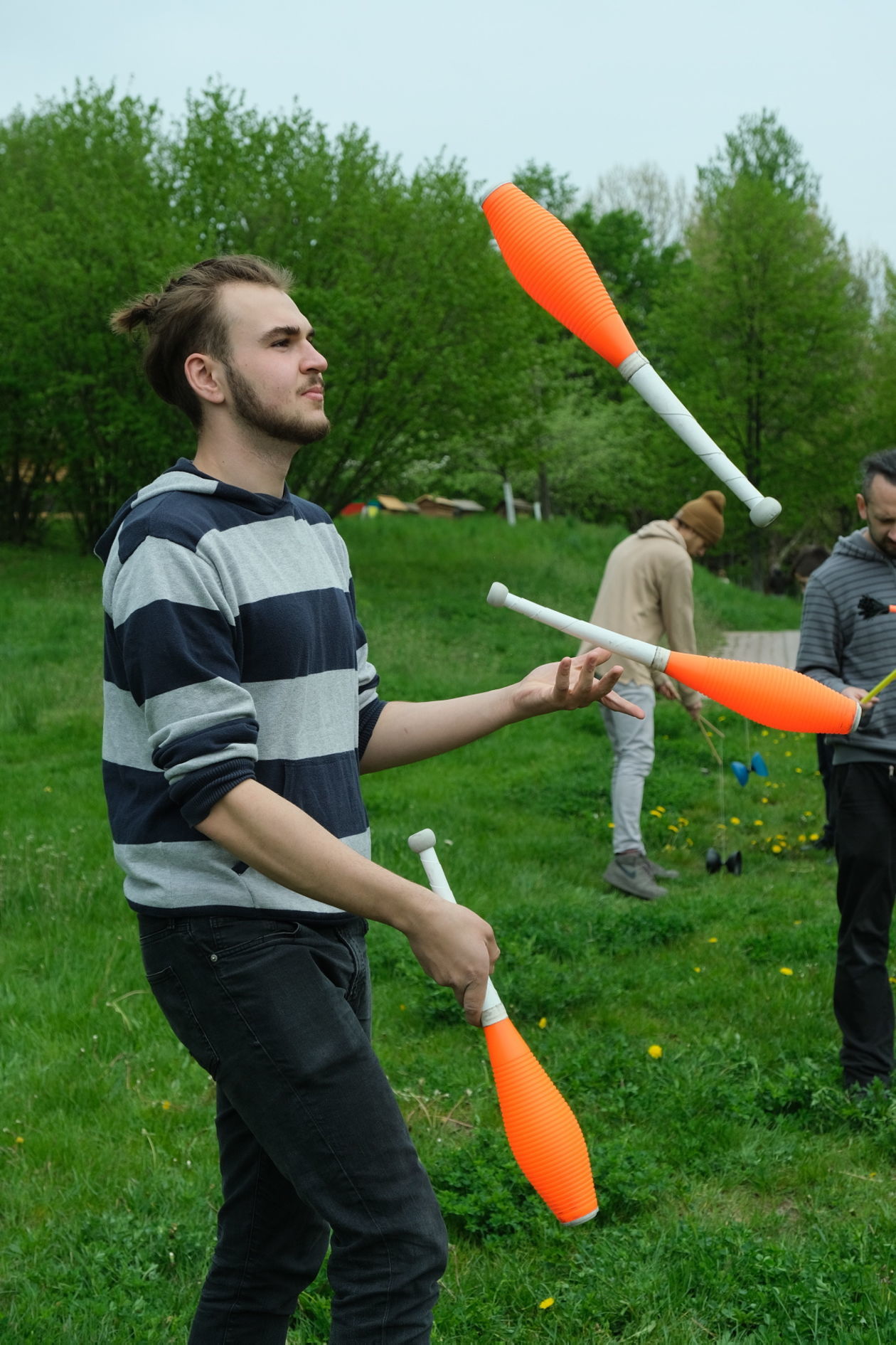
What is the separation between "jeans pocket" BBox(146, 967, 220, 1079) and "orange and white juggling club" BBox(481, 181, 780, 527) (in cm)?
136

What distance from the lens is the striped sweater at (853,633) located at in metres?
4.34

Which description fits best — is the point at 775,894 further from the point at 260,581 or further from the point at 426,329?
the point at 426,329

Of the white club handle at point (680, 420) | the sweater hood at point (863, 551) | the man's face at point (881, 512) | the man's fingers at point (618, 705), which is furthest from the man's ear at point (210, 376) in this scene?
the sweater hood at point (863, 551)

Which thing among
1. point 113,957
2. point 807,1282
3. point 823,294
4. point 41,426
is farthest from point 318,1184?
point 823,294

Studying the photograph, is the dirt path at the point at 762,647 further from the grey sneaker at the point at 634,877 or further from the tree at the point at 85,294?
the tree at the point at 85,294

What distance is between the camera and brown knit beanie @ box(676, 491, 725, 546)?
280 inches

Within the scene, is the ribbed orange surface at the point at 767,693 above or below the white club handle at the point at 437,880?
above

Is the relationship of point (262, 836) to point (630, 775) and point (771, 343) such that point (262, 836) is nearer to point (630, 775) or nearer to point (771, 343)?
point (630, 775)

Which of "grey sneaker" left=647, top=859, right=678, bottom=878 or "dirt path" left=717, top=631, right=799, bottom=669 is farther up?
"grey sneaker" left=647, top=859, right=678, bottom=878

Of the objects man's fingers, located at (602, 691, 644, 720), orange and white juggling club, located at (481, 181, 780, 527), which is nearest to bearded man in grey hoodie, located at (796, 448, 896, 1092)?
man's fingers, located at (602, 691, 644, 720)

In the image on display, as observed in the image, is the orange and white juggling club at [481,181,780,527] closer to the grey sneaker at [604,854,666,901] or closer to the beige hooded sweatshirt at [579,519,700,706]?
the beige hooded sweatshirt at [579,519,700,706]

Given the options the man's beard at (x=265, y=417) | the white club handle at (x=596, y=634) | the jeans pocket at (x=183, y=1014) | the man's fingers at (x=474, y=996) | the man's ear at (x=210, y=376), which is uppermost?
the man's ear at (x=210, y=376)

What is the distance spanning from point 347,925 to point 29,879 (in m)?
4.36

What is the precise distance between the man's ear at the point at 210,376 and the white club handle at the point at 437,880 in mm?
884
